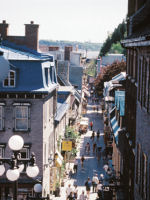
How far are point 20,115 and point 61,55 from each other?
5446 cm

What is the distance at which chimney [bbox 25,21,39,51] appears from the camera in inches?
1265

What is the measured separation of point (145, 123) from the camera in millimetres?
12094

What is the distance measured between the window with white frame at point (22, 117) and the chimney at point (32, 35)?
7509mm

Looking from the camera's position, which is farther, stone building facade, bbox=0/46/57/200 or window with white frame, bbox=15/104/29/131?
window with white frame, bbox=15/104/29/131

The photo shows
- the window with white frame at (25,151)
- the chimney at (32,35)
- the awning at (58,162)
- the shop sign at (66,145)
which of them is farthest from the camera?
the shop sign at (66,145)

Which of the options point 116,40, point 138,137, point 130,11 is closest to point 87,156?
point 130,11

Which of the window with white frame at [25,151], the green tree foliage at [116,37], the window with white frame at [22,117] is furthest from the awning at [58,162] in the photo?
the green tree foliage at [116,37]

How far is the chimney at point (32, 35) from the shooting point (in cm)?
3212

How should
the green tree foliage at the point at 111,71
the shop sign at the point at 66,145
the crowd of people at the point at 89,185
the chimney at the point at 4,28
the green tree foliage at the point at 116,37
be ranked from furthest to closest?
the green tree foliage at the point at 116,37
the green tree foliage at the point at 111,71
the shop sign at the point at 66,145
the chimney at the point at 4,28
the crowd of people at the point at 89,185

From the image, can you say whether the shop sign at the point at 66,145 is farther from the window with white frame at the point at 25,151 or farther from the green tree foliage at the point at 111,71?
the green tree foliage at the point at 111,71

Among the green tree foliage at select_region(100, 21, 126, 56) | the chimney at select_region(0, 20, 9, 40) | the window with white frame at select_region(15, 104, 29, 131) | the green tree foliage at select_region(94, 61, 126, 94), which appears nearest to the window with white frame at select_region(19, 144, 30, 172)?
the window with white frame at select_region(15, 104, 29, 131)

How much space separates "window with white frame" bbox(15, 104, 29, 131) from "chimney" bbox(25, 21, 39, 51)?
751 cm

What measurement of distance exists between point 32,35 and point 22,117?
→ 8089mm

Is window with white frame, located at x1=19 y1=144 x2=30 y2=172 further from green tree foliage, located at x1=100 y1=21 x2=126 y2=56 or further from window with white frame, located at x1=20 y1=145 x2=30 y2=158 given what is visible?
green tree foliage, located at x1=100 y1=21 x2=126 y2=56
